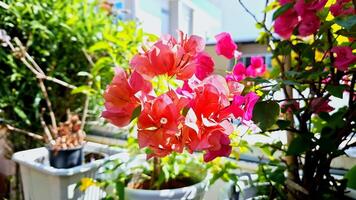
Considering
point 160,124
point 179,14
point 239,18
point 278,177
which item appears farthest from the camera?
point 179,14

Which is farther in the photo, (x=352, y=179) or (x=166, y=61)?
(x=352, y=179)

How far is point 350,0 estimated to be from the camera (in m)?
0.47

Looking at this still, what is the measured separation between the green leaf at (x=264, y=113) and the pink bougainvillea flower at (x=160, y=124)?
95mm

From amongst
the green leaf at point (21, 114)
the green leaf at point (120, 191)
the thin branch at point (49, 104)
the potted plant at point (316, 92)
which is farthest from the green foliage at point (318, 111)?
the green leaf at point (21, 114)

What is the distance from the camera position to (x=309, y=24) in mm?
486

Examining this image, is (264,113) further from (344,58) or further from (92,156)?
(92,156)

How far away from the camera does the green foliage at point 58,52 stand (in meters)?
1.02

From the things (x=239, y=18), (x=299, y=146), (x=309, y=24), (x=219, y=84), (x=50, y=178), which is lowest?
(x=50, y=178)

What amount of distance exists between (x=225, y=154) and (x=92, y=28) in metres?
1.05

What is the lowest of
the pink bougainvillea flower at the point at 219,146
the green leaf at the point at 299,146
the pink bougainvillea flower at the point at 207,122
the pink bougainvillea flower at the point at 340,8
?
the green leaf at the point at 299,146

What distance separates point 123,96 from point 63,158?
71cm

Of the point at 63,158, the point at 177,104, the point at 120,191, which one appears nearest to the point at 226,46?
the point at 177,104

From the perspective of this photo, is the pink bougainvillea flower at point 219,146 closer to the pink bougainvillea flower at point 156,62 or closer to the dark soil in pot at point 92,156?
the pink bougainvillea flower at point 156,62

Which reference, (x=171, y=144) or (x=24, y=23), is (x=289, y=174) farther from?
(x=24, y=23)
